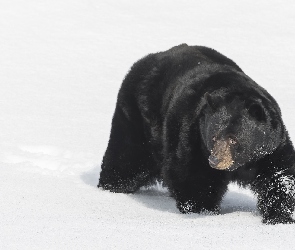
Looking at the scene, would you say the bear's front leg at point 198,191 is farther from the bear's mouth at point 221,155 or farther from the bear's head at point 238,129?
the bear's mouth at point 221,155

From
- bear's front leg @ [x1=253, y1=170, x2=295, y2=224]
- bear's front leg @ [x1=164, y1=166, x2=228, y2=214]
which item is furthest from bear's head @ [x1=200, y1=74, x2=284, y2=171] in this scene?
bear's front leg @ [x1=164, y1=166, x2=228, y2=214]

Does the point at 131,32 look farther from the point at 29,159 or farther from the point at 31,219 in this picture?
the point at 31,219

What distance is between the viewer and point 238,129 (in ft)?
17.9

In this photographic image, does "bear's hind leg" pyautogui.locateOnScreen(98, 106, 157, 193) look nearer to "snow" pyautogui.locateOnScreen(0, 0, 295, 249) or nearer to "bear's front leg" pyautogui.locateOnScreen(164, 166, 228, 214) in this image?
"snow" pyautogui.locateOnScreen(0, 0, 295, 249)

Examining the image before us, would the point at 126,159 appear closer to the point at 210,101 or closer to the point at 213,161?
the point at 210,101

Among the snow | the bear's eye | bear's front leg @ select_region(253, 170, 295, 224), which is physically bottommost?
the snow

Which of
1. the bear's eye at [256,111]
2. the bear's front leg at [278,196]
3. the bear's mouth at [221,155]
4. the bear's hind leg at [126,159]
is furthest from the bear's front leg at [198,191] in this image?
the bear's hind leg at [126,159]

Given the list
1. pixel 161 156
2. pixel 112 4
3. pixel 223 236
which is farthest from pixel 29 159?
pixel 112 4

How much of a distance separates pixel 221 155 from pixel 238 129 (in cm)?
25

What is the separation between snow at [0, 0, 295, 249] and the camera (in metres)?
4.71

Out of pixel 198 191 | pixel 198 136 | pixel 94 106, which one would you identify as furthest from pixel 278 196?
pixel 94 106

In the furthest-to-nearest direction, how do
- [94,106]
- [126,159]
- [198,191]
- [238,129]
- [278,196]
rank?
[94,106], [126,159], [198,191], [278,196], [238,129]

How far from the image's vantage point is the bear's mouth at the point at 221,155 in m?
5.33

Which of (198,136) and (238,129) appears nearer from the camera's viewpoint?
(238,129)
